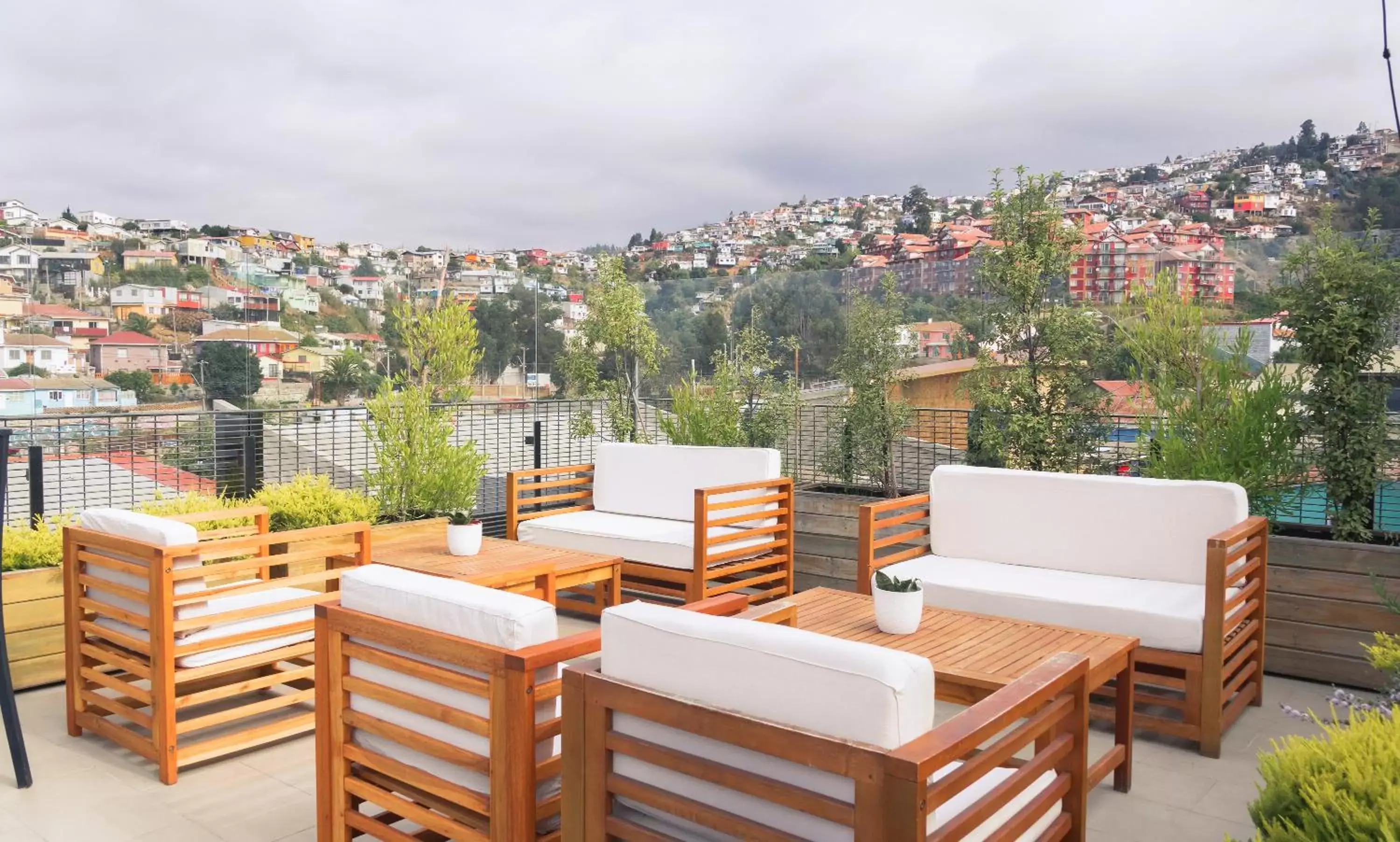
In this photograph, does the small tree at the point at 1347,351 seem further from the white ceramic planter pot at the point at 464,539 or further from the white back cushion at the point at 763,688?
the white ceramic planter pot at the point at 464,539

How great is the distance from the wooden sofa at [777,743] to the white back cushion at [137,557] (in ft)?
6.69

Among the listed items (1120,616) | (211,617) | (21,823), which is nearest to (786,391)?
(1120,616)

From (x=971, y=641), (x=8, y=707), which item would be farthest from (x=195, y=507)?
(x=971, y=641)

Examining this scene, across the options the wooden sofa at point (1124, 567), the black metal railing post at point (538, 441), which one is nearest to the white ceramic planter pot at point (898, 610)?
the wooden sofa at point (1124, 567)

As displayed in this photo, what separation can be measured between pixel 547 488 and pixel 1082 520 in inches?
135

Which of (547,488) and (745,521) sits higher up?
(547,488)

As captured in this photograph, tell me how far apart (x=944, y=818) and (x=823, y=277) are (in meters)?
9.94

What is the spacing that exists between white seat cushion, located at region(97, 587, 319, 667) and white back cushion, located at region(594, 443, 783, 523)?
2.49 meters

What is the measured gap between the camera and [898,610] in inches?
135

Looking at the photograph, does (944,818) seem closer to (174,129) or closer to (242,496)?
(242,496)

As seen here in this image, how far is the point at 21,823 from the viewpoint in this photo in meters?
3.01

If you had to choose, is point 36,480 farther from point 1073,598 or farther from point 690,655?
point 1073,598

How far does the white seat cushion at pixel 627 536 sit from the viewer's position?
5.35 metres

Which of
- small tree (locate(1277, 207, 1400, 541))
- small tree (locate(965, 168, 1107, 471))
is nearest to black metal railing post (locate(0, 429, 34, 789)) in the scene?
small tree (locate(965, 168, 1107, 471))
